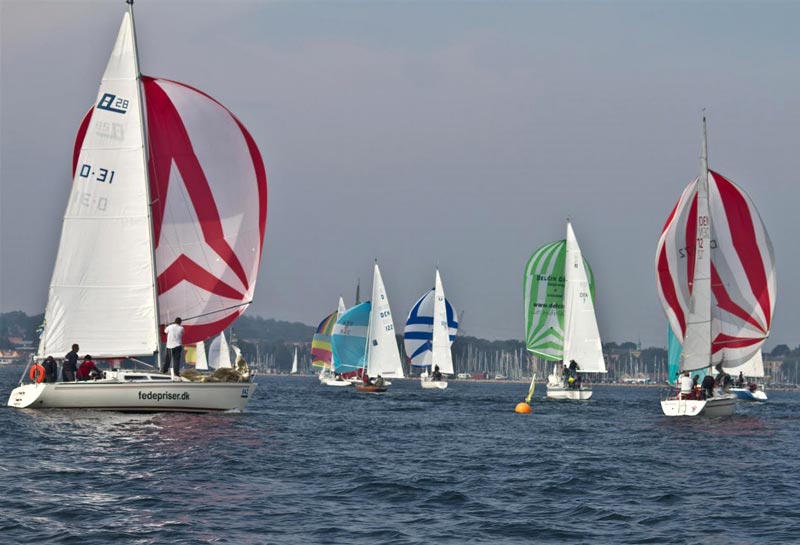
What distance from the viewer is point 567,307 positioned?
188 ft

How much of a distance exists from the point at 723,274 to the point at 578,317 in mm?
18340

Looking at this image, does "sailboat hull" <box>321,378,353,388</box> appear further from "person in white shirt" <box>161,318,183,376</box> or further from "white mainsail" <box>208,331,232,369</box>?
"person in white shirt" <box>161,318,183,376</box>

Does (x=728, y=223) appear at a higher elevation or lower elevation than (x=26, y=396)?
higher

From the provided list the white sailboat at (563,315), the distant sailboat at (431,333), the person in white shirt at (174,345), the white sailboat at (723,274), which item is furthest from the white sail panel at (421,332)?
the person in white shirt at (174,345)

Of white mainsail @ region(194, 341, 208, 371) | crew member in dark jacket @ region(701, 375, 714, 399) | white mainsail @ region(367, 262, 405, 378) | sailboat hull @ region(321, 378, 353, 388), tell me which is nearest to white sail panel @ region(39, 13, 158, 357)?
crew member in dark jacket @ region(701, 375, 714, 399)

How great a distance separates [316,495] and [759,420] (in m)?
26.6

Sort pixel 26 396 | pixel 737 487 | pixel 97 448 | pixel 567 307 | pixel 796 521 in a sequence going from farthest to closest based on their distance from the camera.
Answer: pixel 567 307, pixel 26 396, pixel 97 448, pixel 737 487, pixel 796 521

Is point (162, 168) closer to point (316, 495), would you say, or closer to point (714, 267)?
point (316, 495)

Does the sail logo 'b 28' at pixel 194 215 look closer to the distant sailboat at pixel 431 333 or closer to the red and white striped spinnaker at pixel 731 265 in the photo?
the red and white striped spinnaker at pixel 731 265

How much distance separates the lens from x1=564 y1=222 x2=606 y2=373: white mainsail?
5741cm

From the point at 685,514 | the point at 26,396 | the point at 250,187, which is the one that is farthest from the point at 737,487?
the point at 26,396

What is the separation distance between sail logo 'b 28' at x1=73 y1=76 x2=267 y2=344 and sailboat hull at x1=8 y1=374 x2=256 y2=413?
6.15ft

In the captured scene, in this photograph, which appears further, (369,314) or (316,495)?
(369,314)

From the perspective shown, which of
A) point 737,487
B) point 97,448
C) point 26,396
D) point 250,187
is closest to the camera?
point 737,487
